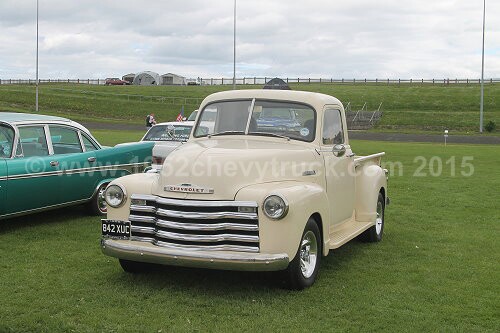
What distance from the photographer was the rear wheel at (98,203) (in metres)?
9.99

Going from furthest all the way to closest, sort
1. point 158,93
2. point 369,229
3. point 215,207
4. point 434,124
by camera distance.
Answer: point 158,93
point 434,124
point 369,229
point 215,207

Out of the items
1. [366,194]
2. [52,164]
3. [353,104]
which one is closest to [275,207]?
[366,194]

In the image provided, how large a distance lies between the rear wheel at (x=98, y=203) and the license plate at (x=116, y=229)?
12.1 ft

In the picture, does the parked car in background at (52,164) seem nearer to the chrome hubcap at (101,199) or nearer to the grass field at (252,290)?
the chrome hubcap at (101,199)

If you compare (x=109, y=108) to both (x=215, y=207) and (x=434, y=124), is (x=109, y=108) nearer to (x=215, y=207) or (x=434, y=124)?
(x=434, y=124)

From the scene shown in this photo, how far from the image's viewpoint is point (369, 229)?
339 inches

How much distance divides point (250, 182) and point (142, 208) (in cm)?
108

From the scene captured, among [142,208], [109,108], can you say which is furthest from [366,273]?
[109,108]

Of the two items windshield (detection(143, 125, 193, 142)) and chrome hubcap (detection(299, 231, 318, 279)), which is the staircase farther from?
chrome hubcap (detection(299, 231, 318, 279))

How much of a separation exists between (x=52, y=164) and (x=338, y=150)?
13.7 ft

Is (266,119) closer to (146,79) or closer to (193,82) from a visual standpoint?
(146,79)

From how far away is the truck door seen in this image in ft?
23.8

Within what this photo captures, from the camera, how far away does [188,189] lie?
599 centimetres

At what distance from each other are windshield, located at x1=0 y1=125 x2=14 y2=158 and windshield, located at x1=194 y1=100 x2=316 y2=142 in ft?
9.88
